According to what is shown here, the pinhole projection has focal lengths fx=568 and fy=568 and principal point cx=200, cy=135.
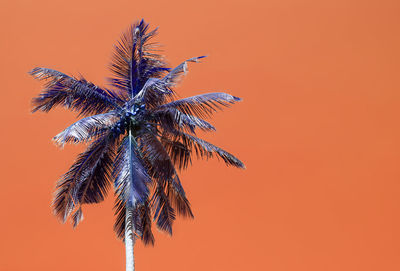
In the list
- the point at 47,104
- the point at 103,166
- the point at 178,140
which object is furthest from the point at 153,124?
the point at 47,104

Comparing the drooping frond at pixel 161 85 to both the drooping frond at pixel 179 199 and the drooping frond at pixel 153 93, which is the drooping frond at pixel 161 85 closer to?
the drooping frond at pixel 153 93

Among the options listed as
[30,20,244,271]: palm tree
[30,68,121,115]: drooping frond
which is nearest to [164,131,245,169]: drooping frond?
[30,20,244,271]: palm tree

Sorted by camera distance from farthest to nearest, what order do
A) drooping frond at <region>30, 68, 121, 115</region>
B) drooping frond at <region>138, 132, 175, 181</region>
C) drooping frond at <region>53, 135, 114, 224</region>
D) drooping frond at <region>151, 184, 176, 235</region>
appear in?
drooping frond at <region>151, 184, 176, 235</region>, drooping frond at <region>53, 135, 114, 224</region>, drooping frond at <region>30, 68, 121, 115</region>, drooping frond at <region>138, 132, 175, 181</region>

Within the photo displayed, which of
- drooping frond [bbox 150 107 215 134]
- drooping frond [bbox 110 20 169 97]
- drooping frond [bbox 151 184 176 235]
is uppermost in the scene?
drooping frond [bbox 110 20 169 97]

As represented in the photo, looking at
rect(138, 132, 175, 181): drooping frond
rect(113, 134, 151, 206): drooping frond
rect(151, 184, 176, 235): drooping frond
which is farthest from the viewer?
rect(151, 184, 176, 235): drooping frond

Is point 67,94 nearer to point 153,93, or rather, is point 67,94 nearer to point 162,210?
point 153,93

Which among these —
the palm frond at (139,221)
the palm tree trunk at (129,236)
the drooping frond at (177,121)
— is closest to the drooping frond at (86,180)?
the palm frond at (139,221)

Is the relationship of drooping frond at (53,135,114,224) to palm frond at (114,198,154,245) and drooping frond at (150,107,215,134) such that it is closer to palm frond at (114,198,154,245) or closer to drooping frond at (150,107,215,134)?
palm frond at (114,198,154,245)
